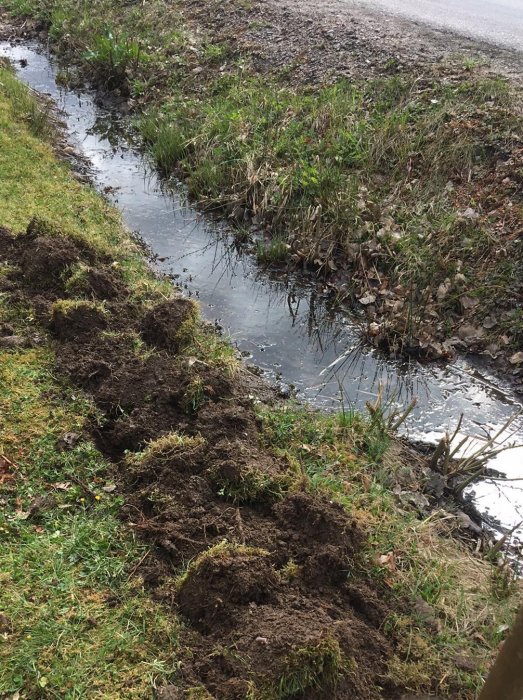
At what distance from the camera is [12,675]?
7.69 ft

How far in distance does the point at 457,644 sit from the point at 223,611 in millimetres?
1098

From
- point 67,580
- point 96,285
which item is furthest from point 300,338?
point 67,580

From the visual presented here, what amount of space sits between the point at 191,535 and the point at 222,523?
0.16 m

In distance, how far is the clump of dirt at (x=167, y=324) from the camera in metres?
4.27

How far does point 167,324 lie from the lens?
4316mm

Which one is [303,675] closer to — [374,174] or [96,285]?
[96,285]

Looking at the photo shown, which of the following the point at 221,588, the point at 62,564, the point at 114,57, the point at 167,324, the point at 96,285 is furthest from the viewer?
the point at 114,57

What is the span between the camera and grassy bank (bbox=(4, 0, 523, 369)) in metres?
5.54

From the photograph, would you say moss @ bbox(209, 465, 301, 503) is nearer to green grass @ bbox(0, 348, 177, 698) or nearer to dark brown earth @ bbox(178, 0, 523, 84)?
green grass @ bbox(0, 348, 177, 698)

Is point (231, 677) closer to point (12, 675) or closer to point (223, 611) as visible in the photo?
point (223, 611)

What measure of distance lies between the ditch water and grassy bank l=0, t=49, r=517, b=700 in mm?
556

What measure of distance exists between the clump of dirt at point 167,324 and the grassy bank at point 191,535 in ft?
0.05

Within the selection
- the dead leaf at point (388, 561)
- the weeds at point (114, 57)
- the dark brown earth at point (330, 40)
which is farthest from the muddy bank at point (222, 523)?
the weeds at point (114, 57)

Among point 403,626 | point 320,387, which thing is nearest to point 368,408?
point 320,387
